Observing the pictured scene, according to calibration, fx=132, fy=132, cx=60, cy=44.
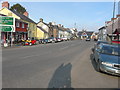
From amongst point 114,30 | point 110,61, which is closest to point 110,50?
point 110,61

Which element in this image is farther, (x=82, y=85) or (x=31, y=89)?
(x=82, y=85)

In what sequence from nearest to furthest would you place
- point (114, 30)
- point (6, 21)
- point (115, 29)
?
point (6, 21) → point (115, 29) → point (114, 30)

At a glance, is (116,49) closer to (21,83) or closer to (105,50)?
(105,50)

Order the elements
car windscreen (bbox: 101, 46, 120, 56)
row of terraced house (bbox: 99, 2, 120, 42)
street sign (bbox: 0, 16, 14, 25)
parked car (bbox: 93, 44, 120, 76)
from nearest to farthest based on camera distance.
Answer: parked car (bbox: 93, 44, 120, 76), car windscreen (bbox: 101, 46, 120, 56), street sign (bbox: 0, 16, 14, 25), row of terraced house (bbox: 99, 2, 120, 42)

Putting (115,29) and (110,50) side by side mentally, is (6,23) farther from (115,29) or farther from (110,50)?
(115,29)

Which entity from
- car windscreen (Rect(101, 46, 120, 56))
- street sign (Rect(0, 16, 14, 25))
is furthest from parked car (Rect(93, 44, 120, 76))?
street sign (Rect(0, 16, 14, 25))

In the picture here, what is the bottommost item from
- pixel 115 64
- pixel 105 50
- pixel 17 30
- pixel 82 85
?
pixel 82 85

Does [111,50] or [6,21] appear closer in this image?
[111,50]

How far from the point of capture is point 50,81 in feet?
17.6

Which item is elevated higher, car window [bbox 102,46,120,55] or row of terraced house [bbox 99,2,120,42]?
row of terraced house [bbox 99,2,120,42]

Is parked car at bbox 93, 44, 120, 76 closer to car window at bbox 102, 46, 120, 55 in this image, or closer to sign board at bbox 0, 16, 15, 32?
car window at bbox 102, 46, 120, 55

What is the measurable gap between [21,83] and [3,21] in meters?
21.6

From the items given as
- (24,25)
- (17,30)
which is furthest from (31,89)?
(24,25)

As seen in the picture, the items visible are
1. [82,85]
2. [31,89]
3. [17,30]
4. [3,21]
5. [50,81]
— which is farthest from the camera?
[17,30]
